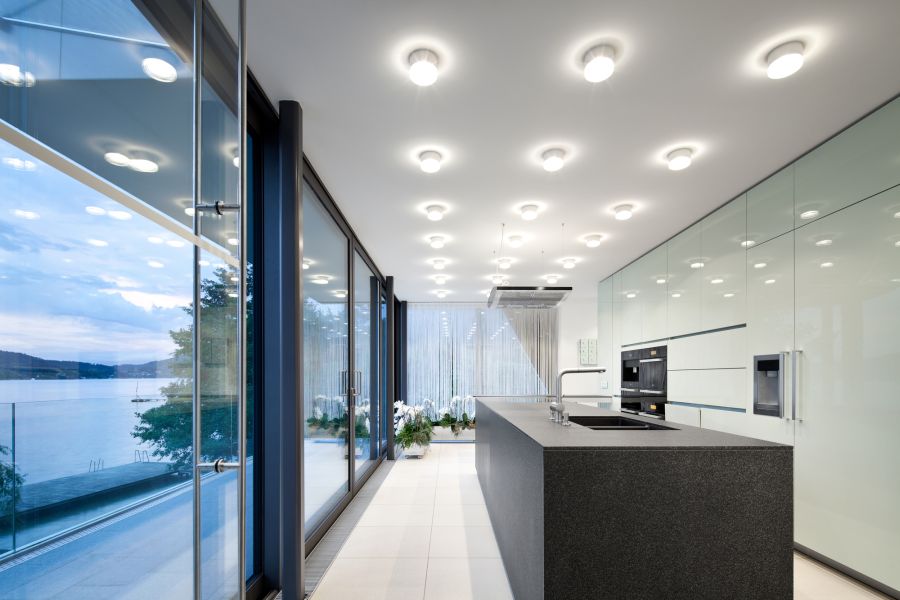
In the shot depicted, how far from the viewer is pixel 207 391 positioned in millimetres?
1357

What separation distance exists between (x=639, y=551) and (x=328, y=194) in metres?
3.20

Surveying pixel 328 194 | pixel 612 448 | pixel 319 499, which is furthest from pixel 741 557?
pixel 328 194

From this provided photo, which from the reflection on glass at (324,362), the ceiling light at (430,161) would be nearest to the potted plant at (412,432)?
the reflection on glass at (324,362)

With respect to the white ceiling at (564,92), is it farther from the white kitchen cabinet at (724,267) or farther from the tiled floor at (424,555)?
the tiled floor at (424,555)

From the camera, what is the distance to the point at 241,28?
148cm

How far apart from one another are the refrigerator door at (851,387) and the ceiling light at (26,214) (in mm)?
3532

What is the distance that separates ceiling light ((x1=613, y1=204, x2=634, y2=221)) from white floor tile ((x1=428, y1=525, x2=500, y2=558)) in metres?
2.79

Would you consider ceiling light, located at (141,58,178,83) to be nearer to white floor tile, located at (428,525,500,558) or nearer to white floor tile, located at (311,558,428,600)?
white floor tile, located at (311,558,428,600)

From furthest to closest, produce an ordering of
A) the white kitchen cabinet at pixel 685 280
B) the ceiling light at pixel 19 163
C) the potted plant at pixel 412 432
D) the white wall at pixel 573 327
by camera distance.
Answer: the white wall at pixel 573 327 < the potted plant at pixel 412 432 < the white kitchen cabinet at pixel 685 280 < the ceiling light at pixel 19 163

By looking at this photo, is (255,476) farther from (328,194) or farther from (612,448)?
(328,194)

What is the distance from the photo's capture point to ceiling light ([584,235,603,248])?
5.11m

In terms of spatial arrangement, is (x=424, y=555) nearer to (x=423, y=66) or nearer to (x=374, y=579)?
(x=374, y=579)

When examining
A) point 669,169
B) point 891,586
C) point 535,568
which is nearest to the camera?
point 535,568

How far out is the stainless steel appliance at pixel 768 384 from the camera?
3.44 metres
